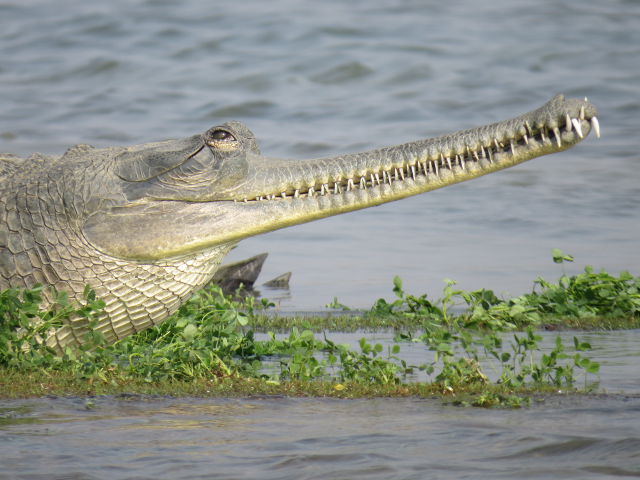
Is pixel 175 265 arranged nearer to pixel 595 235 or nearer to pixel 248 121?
pixel 595 235

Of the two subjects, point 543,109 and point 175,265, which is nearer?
point 543,109

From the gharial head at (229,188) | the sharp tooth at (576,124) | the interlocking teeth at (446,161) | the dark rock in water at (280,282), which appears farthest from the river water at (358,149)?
the sharp tooth at (576,124)

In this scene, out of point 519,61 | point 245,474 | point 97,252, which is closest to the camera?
point 245,474

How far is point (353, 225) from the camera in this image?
526 inches

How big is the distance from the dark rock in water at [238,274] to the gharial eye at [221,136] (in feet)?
11.5

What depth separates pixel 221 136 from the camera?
6141 millimetres

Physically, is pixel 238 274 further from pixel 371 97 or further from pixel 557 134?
pixel 371 97

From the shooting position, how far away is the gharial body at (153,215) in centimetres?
598

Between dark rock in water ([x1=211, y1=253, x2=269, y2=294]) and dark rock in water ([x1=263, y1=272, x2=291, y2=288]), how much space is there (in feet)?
0.96

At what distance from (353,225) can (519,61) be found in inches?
435

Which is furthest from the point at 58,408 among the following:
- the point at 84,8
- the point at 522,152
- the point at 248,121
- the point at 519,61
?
the point at 84,8

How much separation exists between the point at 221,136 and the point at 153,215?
601 millimetres

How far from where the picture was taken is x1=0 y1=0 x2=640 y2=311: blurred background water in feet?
37.5

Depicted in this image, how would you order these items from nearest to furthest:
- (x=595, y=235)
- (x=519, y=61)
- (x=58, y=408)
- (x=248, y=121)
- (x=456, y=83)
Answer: (x=58, y=408), (x=595, y=235), (x=248, y=121), (x=456, y=83), (x=519, y=61)
